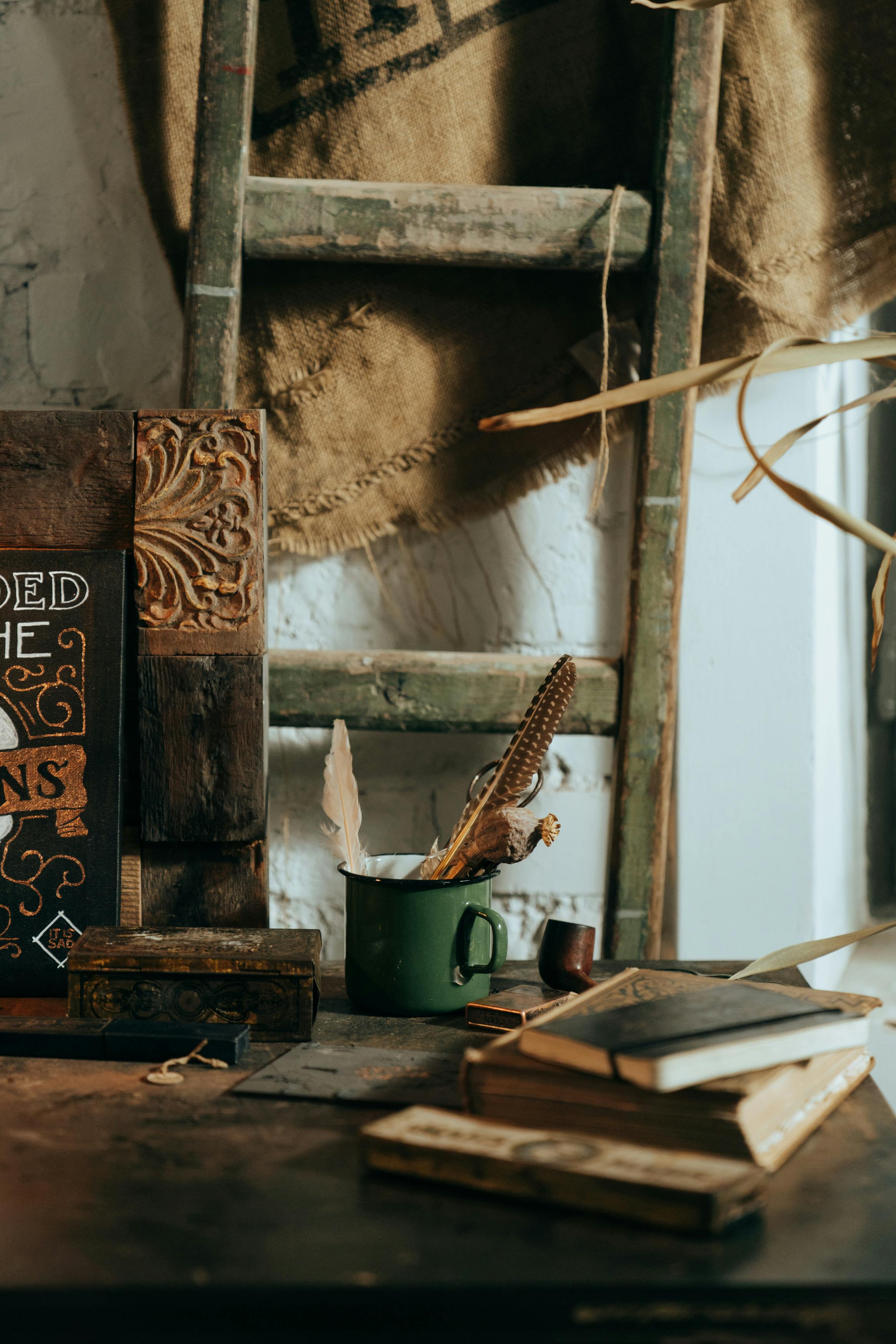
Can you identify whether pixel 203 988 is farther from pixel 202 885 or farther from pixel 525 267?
pixel 525 267

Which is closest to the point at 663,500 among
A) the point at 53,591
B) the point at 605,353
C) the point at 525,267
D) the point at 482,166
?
the point at 605,353

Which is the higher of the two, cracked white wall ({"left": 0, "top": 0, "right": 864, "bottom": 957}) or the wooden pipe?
cracked white wall ({"left": 0, "top": 0, "right": 864, "bottom": 957})

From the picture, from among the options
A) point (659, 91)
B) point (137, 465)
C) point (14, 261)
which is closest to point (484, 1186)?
point (137, 465)

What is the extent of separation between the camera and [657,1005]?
0.71 meters

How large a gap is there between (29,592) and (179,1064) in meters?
0.44

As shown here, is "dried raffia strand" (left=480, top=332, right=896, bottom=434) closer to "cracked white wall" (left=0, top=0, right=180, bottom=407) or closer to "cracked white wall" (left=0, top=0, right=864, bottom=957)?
"cracked white wall" (left=0, top=0, right=864, bottom=957)

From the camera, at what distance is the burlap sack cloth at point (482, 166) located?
1.20 m

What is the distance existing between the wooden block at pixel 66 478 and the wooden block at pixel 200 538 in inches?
1.2

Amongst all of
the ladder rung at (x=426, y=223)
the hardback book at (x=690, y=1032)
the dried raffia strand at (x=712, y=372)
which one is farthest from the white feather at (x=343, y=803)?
the ladder rung at (x=426, y=223)

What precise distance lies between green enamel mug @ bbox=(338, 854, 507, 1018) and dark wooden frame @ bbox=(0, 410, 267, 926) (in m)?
0.13

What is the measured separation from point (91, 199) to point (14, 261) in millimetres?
123

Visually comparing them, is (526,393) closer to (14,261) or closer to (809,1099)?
(14,261)

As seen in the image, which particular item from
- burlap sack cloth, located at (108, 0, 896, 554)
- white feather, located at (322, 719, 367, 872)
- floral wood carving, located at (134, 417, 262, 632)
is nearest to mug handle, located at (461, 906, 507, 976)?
white feather, located at (322, 719, 367, 872)

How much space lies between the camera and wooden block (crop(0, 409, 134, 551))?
98 cm
